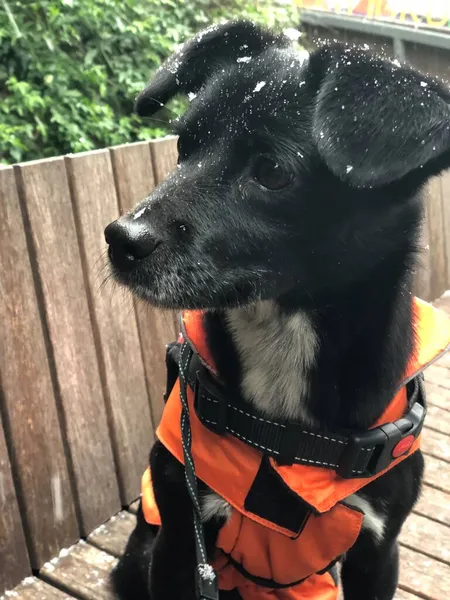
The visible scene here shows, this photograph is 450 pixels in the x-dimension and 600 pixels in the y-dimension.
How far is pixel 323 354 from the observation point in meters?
1.39

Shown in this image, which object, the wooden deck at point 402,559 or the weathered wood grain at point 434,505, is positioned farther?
the weathered wood grain at point 434,505

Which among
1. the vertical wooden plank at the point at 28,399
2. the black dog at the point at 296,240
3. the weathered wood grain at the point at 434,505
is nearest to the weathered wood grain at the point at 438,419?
the weathered wood grain at the point at 434,505

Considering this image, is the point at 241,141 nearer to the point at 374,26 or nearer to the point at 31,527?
the point at 31,527

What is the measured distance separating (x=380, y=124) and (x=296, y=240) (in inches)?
10.4

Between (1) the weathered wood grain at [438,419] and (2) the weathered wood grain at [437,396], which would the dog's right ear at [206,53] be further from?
(2) the weathered wood grain at [437,396]

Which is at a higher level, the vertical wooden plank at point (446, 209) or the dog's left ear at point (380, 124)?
the dog's left ear at point (380, 124)

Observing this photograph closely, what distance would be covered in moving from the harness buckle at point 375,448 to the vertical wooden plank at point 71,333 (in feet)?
2.98

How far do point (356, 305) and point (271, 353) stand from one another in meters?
0.21

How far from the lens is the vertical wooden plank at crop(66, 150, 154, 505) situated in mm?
1961

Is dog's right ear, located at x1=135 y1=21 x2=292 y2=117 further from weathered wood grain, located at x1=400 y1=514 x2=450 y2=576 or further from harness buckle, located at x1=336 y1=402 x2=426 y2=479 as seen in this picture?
weathered wood grain, located at x1=400 y1=514 x2=450 y2=576

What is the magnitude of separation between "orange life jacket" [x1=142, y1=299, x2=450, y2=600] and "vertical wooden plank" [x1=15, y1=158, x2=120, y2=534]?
0.50 metres

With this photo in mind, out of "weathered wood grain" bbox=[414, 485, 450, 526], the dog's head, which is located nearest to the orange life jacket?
the dog's head

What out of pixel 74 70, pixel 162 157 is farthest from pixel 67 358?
pixel 74 70

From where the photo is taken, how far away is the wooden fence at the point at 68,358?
1798 mm
